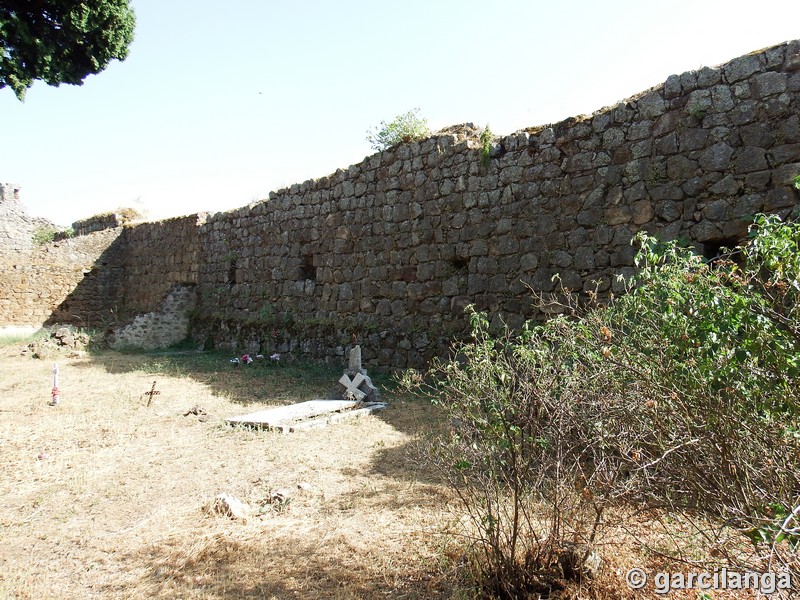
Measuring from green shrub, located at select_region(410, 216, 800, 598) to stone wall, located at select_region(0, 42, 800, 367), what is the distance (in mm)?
2140

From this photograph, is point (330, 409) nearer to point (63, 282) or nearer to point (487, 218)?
point (487, 218)

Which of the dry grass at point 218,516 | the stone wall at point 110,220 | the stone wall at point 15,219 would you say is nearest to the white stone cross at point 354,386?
the dry grass at point 218,516

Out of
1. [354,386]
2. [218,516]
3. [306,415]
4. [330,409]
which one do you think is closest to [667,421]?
[218,516]

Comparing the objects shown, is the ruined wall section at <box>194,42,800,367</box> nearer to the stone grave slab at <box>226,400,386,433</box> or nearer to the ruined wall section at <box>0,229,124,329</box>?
the stone grave slab at <box>226,400,386,433</box>

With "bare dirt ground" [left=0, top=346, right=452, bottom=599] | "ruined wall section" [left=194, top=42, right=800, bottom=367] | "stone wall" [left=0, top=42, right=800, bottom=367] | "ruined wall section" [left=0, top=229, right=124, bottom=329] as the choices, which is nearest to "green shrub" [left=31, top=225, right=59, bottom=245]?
"ruined wall section" [left=0, top=229, right=124, bottom=329]

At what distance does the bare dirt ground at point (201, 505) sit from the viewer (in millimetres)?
3162

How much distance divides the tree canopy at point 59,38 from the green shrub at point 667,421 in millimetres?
10806

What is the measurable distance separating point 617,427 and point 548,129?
218 inches

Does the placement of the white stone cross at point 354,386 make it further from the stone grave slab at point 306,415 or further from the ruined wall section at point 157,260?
the ruined wall section at point 157,260

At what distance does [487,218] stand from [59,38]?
8.75 meters

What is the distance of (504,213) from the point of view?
787 centimetres

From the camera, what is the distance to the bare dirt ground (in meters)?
3.16

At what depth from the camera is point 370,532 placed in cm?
362

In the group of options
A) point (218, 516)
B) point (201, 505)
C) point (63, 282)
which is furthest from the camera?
point (63, 282)
